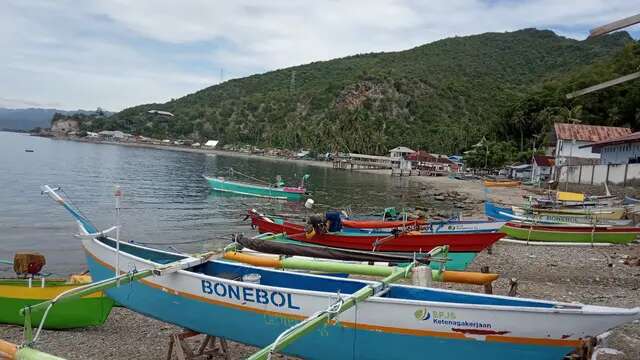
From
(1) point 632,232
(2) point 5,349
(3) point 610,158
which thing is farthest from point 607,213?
(2) point 5,349

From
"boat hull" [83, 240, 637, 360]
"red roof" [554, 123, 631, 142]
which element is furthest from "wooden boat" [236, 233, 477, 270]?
"red roof" [554, 123, 631, 142]

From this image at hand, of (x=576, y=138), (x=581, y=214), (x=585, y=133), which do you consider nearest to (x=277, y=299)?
A: (x=581, y=214)

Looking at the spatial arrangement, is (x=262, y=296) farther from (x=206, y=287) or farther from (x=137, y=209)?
(x=137, y=209)

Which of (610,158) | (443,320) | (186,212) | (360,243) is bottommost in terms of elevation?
(186,212)

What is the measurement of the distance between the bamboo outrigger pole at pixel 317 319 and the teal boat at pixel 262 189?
40.8 m

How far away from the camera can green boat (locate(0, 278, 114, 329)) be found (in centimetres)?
1088

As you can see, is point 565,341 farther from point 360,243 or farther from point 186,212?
point 186,212

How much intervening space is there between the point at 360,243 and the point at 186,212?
22.7 metres

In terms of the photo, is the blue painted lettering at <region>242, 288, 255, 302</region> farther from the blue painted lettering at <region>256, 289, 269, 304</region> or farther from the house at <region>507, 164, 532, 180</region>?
the house at <region>507, 164, 532, 180</region>

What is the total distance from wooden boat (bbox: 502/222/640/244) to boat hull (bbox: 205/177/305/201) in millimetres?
28529

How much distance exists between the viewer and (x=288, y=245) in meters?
11.4

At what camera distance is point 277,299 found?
7652mm

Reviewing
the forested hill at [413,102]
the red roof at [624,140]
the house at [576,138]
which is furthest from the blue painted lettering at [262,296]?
the forested hill at [413,102]

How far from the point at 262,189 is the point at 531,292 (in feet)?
128
